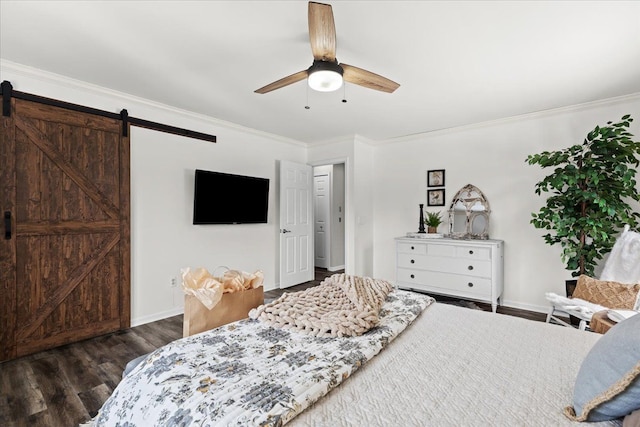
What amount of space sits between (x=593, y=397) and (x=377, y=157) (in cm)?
440

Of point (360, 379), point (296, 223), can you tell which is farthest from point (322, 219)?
point (360, 379)

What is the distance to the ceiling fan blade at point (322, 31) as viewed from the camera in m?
1.60

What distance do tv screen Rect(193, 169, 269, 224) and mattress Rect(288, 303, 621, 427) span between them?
287 centimetres

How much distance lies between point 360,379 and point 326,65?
1.66m

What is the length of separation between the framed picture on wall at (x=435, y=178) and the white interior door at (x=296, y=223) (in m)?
1.81

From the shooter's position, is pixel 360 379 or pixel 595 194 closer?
pixel 360 379

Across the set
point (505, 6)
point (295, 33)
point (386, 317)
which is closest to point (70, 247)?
point (295, 33)

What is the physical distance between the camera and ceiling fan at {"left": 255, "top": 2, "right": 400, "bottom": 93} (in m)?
1.64

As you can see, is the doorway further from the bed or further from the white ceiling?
the bed

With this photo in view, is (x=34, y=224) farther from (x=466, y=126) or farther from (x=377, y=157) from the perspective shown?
(x=466, y=126)

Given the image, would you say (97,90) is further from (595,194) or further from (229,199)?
(595,194)

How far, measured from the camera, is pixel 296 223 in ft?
15.9

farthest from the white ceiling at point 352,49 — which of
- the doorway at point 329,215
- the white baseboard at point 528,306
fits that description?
the doorway at point 329,215

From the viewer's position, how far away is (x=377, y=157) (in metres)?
4.98
